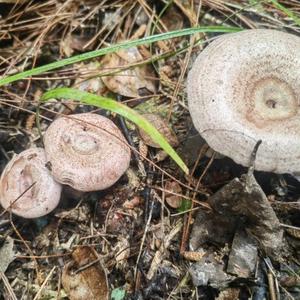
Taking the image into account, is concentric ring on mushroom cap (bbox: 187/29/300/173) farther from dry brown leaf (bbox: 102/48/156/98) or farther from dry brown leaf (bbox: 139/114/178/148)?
dry brown leaf (bbox: 102/48/156/98)

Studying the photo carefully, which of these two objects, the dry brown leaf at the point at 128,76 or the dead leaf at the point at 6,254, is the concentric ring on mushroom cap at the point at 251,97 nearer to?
the dry brown leaf at the point at 128,76

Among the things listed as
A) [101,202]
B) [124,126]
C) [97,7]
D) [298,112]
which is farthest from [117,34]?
[298,112]

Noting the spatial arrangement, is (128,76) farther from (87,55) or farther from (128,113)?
(128,113)

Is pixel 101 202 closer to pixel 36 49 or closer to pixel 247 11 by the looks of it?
pixel 36 49

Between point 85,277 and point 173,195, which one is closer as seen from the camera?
point 85,277

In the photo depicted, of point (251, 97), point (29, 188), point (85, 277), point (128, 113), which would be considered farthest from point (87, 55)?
point (85, 277)

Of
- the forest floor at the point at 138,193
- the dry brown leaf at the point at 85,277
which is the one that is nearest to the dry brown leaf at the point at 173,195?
the forest floor at the point at 138,193

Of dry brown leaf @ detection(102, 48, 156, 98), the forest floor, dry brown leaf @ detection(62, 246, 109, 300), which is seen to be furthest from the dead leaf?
dry brown leaf @ detection(102, 48, 156, 98)
